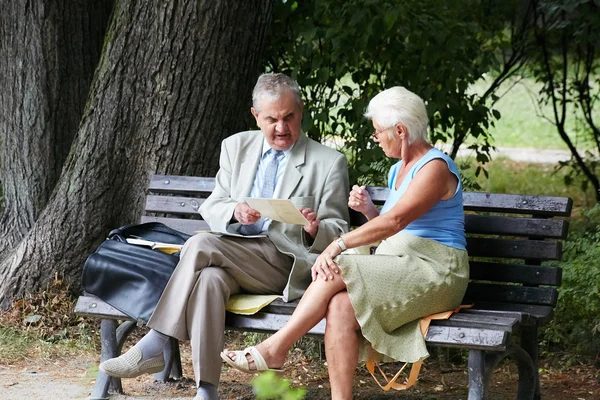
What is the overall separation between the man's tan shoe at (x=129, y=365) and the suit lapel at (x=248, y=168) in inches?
37.4

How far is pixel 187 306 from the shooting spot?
4.30 m

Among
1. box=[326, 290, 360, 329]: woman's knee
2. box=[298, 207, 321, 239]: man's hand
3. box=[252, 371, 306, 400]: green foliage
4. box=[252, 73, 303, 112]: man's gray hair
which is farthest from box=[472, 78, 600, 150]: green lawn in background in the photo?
box=[252, 371, 306, 400]: green foliage

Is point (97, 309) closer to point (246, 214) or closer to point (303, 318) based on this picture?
point (246, 214)

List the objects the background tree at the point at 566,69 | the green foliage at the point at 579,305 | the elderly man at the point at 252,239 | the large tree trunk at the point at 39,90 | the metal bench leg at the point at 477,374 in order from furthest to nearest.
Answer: the background tree at the point at 566,69, the large tree trunk at the point at 39,90, the green foliage at the point at 579,305, the elderly man at the point at 252,239, the metal bench leg at the point at 477,374

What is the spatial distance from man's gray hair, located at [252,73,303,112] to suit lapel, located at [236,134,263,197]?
0.78 feet

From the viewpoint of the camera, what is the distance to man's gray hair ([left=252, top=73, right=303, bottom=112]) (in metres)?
4.63

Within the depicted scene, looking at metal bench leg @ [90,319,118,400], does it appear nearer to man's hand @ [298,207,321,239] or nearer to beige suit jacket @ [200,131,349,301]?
beige suit jacket @ [200,131,349,301]

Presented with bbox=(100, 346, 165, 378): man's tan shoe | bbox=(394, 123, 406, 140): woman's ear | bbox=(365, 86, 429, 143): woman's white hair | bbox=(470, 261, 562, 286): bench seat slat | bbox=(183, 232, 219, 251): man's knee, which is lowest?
bbox=(100, 346, 165, 378): man's tan shoe

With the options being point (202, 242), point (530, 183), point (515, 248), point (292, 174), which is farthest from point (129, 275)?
point (530, 183)

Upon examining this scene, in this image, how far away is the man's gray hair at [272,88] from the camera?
15.2 feet

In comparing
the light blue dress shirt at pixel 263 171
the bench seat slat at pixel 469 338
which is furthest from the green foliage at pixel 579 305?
the light blue dress shirt at pixel 263 171

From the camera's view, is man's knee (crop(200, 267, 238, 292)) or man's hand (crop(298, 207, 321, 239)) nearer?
man's knee (crop(200, 267, 238, 292))

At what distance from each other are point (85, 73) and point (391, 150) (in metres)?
3.11

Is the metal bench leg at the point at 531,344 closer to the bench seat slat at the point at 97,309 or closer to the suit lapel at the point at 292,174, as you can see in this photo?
the suit lapel at the point at 292,174
